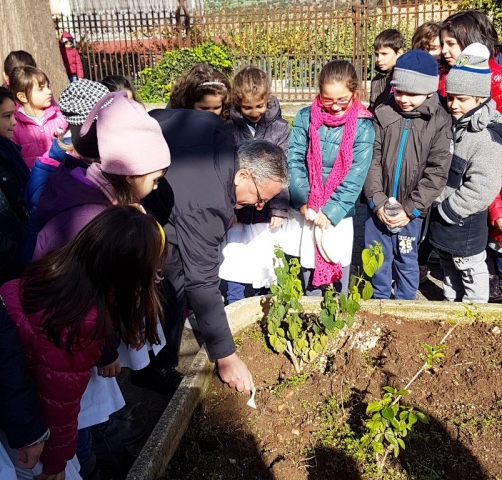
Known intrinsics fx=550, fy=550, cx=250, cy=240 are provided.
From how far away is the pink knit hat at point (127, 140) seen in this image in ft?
7.22

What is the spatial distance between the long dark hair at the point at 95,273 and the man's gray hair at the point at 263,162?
0.78 m

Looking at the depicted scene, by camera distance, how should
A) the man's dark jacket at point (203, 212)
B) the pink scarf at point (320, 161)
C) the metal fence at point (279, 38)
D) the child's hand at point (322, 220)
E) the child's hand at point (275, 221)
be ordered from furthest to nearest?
the metal fence at point (279, 38) → the child's hand at point (275, 221) → the child's hand at point (322, 220) → the pink scarf at point (320, 161) → the man's dark jacket at point (203, 212)

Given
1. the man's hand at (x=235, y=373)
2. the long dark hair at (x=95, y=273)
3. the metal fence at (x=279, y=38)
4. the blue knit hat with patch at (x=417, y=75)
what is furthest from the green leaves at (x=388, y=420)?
the metal fence at (x=279, y=38)

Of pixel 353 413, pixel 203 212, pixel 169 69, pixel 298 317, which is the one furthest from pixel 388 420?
pixel 169 69

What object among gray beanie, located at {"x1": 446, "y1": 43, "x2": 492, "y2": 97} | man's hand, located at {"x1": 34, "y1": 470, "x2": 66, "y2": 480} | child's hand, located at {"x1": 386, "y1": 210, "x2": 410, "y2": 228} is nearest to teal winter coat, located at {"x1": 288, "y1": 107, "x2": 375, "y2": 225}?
child's hand, located at {"x1": 386, "y1": 210, "x2": 410, "y2": 228}

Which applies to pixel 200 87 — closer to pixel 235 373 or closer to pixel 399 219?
pixel 399 219

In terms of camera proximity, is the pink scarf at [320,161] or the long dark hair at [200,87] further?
the long dark hair at [200,87]

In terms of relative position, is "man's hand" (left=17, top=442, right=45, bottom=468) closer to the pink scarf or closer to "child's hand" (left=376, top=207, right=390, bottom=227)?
the pink scarf

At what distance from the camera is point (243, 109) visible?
3646 millimetres

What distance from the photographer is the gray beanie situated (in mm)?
3297

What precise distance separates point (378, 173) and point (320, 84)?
71cm

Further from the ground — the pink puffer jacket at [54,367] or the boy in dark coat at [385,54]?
the boy in dark coat at [385,54]

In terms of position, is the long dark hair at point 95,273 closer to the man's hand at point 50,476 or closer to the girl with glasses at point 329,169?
the man's hand at point 50,476

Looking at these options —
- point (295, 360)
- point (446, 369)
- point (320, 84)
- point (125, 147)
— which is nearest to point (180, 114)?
point (125, 147)
